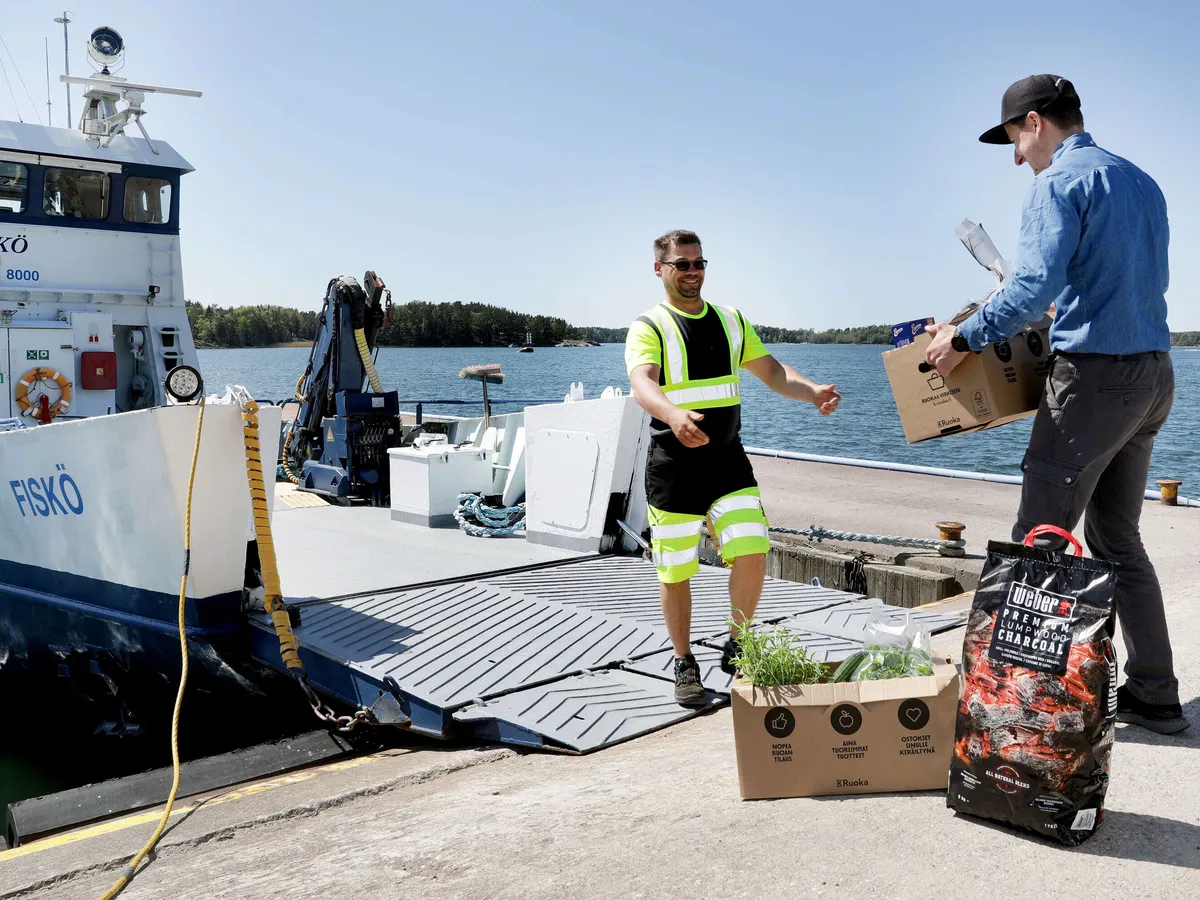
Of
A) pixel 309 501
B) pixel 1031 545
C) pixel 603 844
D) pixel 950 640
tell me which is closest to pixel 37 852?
pixel 603 844

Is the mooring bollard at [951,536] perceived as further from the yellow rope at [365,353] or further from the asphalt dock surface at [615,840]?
the yellow rope at [365,353]

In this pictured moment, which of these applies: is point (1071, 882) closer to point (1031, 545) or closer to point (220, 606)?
point (1031, 545)

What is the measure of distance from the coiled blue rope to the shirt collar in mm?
5309

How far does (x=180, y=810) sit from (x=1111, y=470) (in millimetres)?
3471

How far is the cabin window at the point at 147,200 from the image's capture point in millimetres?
10062

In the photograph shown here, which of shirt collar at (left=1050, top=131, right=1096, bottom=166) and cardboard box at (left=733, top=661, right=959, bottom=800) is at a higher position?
shirt collar at (left=1050, top=131, right=1096, bottom=166)

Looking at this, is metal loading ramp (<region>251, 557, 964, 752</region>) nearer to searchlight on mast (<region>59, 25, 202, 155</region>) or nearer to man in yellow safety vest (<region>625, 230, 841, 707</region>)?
man in yellow safety vest (<region>625, 230, 841, 707</region>)

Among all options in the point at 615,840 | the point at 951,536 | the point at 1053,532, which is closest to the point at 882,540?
the point at 951,536

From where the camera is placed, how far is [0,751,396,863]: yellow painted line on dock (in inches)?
134

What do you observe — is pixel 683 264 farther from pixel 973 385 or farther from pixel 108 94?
pixel 108 94

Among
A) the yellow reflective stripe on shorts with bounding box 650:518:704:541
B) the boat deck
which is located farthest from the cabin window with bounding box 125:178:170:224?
the yellow reflective stripe on shorts with bounding box 650:518:704:541

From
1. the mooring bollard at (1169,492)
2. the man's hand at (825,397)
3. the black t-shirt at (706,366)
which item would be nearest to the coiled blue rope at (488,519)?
the black t-shirt at (706,366)

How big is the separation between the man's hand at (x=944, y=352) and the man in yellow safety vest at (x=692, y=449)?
595 millimetres

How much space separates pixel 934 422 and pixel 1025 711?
128 cm
